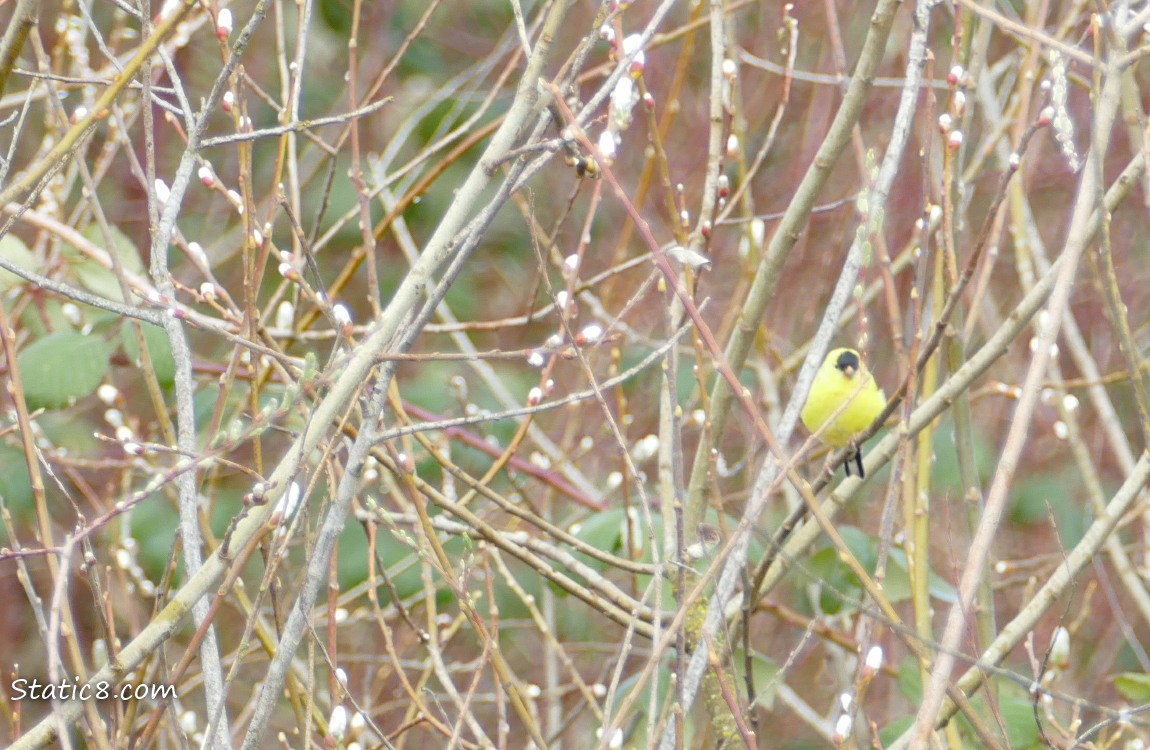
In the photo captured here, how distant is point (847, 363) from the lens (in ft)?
12.7

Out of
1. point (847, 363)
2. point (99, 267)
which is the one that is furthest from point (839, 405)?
point (99, 267)

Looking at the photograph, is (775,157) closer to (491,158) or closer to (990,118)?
(990,118)

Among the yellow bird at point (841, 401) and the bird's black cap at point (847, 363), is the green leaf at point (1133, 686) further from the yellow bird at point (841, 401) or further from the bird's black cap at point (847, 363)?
the bird's black cap at point (847, 363)

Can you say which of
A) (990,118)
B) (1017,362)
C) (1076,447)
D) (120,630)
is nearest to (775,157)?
(1017,362)

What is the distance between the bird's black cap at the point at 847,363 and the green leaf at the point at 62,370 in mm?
2279

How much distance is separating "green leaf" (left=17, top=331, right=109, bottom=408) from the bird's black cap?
2279 millimetres

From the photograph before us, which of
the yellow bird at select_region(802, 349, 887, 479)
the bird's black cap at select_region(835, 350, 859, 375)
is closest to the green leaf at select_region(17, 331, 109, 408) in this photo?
the yellow bird at select_region(802, 349, 887, 479)

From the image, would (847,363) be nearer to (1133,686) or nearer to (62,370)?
(1133,686)

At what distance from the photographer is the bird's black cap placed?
3841 mm

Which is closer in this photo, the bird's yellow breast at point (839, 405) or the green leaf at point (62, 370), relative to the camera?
the green leaf at point (62, 370)

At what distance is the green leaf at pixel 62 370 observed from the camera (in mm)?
2494

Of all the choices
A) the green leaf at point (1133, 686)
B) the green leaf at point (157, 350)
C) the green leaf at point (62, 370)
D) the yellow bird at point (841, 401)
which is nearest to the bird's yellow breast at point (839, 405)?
the yellow bird at point (841, 401)

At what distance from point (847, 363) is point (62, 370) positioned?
2.39m

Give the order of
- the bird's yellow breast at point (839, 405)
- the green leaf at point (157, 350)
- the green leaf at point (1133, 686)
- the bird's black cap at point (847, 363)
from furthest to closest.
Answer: the bird's black cap at point (847, 363)
the bird's yellow breast at point (839, 405)
the green leaf at point (157, 350)
the green leaf at point (1133, 686)
